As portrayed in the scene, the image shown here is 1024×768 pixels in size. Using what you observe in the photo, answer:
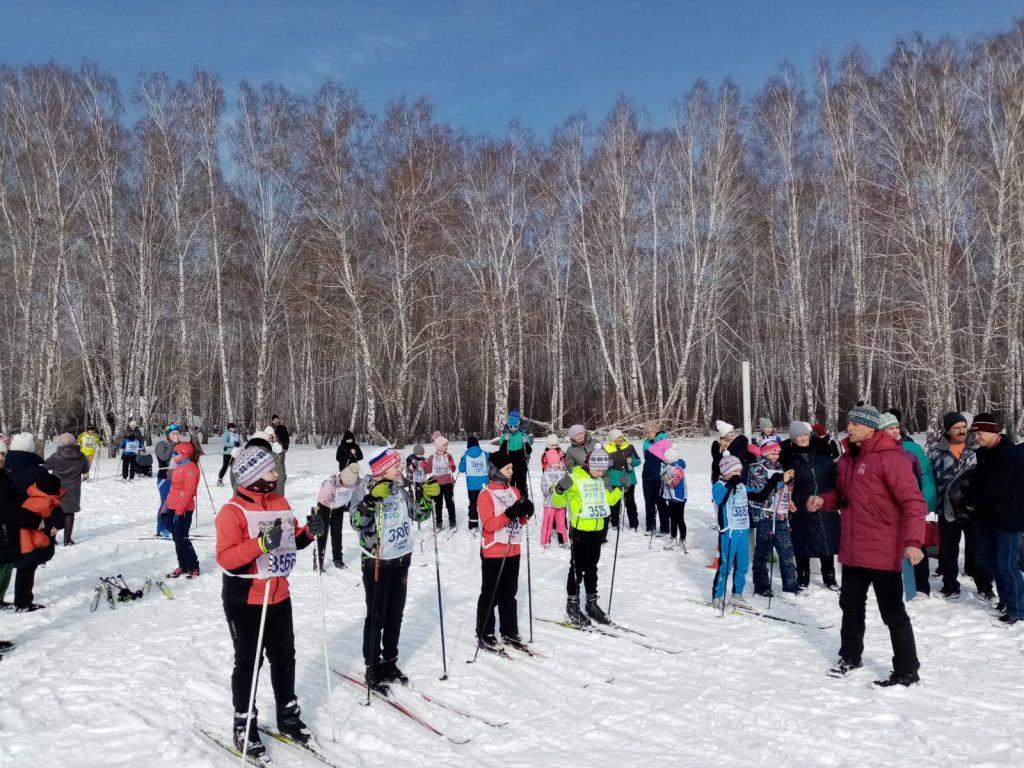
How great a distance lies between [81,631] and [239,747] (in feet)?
11.2

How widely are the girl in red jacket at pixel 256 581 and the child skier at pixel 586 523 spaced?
269 centimetres

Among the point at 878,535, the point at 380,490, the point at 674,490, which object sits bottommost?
the point at 674,490

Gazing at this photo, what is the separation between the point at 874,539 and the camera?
190 inches

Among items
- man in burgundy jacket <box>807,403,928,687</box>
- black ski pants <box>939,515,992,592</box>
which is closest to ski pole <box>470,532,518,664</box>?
man in burgundy jacket <box>807,403,928,687</box>

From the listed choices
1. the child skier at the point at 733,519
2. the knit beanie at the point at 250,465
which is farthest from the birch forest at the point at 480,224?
the knit beanie at the point at 250,465

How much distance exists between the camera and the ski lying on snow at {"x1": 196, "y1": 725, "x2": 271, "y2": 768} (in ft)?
12.3

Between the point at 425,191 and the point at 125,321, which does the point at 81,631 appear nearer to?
the point at 425,191

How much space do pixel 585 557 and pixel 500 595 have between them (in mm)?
923

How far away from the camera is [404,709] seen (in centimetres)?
449

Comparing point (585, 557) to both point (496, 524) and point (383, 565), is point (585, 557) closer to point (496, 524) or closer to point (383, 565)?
point (496, 524)

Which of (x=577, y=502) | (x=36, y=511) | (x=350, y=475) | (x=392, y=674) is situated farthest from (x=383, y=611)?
(x=36, y=511)

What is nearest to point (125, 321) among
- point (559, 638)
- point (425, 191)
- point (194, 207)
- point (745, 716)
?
point (194, 207)

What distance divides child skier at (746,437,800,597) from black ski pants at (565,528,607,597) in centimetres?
196

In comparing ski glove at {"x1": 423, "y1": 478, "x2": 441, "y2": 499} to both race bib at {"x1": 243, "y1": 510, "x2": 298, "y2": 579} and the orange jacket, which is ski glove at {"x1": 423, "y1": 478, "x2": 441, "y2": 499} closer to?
race bib at {"x1": 243, "y1": 510, "x2": 298, "y2": 579}
